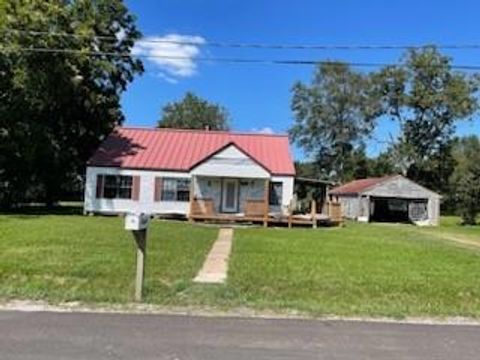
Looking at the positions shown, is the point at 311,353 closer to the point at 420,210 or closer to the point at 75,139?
the point at 75,139

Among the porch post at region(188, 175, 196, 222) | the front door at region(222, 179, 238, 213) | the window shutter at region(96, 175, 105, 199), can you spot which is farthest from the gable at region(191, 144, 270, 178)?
the window shutter at region(96, 175, 105, 199)

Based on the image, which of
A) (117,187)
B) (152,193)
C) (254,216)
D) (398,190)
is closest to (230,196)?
(152,193)

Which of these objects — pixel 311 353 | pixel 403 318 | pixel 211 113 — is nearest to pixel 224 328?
pixel 311 353

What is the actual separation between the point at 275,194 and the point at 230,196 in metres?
2.44

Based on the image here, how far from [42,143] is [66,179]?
7274mm

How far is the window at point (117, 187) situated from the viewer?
139 ft

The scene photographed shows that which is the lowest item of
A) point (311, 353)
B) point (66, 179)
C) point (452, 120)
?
point (311, 353)

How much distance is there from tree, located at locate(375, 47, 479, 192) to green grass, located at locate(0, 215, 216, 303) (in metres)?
52.9

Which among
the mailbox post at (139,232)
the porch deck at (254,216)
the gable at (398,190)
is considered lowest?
the mailbox post at (139,232)

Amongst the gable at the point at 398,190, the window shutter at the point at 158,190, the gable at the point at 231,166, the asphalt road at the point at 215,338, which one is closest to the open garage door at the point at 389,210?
the gable at the point at 398,190

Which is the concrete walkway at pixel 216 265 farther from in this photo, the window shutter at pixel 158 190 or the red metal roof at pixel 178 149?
the red metal roof at pixel 178 149

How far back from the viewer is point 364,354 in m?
8.38

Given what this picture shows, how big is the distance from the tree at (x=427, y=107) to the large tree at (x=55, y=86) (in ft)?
99.0

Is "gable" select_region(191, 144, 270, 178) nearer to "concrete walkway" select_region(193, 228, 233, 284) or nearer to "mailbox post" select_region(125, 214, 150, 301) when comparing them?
"concrete walkway" select_region(193, 228, 233, 284)
